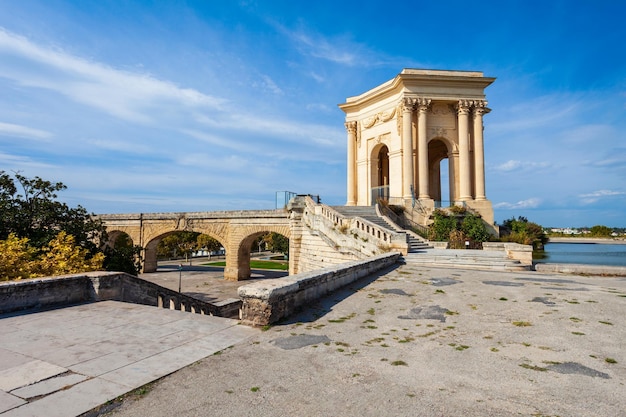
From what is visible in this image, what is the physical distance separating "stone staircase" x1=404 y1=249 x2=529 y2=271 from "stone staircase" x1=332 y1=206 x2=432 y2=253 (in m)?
1.25

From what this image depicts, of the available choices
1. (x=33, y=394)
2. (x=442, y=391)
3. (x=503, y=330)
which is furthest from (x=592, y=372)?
(x=33, y=394)

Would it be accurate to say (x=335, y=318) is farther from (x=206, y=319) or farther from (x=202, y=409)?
(x=202, y=409)

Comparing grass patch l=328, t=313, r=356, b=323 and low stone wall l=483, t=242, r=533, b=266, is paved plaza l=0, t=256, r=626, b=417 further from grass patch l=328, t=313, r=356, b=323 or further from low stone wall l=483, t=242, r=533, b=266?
low stone wall l=483, t=242, r=533, b=266

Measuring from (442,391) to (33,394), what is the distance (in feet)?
12.1

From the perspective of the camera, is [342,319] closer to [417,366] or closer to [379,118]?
[417,366]

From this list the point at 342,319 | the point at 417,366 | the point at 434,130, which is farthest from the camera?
the point at 434,130

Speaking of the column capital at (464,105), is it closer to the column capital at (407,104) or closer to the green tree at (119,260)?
the column capital at (407,104)

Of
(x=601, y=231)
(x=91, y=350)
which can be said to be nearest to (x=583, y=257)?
(x=91, y=350)

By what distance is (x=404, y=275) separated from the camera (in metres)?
9.93

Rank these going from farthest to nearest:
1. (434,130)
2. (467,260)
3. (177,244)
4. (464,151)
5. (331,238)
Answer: (177,244), (434,130), (464,151), (331,238), (467,260)

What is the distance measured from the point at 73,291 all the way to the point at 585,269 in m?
14.3

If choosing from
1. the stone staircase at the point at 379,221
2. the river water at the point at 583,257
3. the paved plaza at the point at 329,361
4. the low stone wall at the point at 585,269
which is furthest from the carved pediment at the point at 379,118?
the paved plaza at the point at 329,361

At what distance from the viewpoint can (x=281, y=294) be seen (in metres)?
5.41

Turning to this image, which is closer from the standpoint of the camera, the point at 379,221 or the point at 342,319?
the point at 342,319
